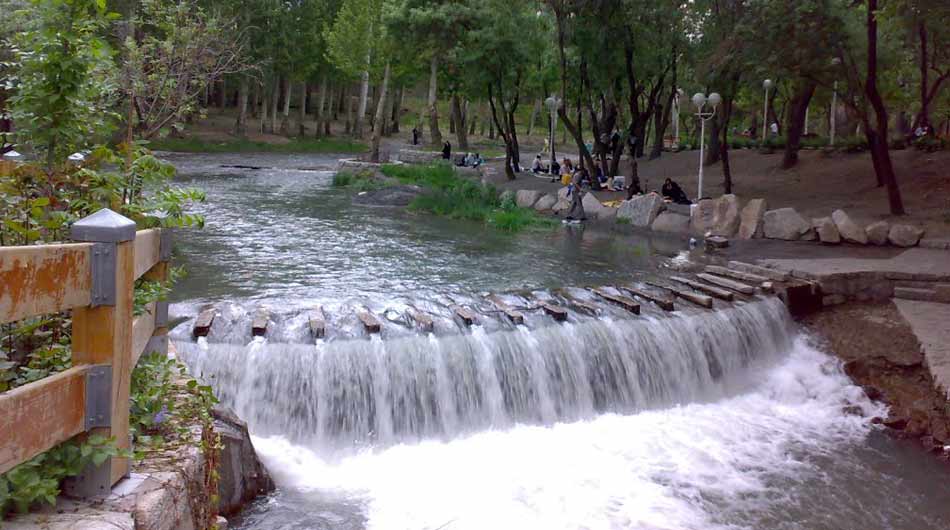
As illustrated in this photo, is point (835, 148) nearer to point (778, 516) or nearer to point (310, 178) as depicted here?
point (310, 178)

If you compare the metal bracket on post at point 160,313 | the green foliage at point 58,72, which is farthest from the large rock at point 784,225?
the green foliage at point 58,72

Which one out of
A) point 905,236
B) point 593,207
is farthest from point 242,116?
point 905,236

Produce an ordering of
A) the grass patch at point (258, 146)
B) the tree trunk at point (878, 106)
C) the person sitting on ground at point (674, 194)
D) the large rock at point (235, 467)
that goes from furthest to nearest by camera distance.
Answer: the grass patch at point (258, 146)
the person sitting on ground at point (674, 194)
the tree trunk at point (878, 106)
the large rock at point (235, 467)

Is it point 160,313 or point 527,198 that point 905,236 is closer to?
point 527,198

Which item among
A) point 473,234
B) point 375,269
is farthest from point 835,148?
point 375,269

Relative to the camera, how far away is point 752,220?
745 inches

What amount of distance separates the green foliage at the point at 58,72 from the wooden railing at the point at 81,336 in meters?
1.14

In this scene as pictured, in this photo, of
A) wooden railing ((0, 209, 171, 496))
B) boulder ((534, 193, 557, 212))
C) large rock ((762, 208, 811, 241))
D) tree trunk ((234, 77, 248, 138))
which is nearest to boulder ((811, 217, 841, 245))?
large rock ((762, 208, 811, 241))

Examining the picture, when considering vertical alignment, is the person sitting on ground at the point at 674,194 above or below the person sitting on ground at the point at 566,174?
below

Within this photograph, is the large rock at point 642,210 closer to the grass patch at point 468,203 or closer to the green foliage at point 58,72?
the grass patch at point 468,203

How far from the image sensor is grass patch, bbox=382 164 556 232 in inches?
843

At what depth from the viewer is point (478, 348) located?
10375mm

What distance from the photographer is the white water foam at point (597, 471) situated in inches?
307

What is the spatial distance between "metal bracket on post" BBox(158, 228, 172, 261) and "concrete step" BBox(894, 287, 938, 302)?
40.0ft
